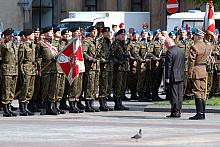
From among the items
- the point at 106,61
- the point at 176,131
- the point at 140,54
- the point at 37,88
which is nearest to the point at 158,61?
the point at 140,54

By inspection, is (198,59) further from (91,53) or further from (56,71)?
(56,71)

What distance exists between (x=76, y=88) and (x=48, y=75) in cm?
96

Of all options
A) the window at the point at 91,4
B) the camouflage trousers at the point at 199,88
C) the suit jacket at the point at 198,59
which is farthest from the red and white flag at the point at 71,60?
the window at the point at 91,4

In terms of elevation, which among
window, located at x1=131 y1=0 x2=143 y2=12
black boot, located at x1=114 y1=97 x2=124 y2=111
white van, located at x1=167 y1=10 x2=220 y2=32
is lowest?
black boot, located at x1=114 y1=97 x2=124 y2=111

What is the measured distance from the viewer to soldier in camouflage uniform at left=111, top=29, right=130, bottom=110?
22.8 metres

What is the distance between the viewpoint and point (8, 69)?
67.5 feet

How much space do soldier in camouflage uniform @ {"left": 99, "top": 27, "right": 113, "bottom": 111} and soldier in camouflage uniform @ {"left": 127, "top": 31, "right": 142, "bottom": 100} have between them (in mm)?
2767

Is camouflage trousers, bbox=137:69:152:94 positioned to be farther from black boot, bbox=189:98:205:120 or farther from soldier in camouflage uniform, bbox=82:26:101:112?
black boot, bbox=189:98:205:120

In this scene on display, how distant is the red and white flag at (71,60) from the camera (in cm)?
2094

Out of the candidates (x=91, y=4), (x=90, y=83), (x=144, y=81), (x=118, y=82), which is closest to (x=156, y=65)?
(x=144, y=81)

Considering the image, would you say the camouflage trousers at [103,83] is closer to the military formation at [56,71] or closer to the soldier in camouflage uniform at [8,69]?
the military formation at [56,71]

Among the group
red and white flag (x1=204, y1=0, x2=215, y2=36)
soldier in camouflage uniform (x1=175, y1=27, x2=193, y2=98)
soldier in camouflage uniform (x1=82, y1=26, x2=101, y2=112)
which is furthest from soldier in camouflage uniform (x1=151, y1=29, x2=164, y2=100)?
soldier in camouflage uniform (x1=82, y1=26, x2=101, y2=112)

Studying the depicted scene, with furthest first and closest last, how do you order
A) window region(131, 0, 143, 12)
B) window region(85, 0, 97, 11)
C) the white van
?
window region(131, 0, 143, 12) → window region(85, 0, 97, 11) → the white van

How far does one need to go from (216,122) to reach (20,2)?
33719mm
